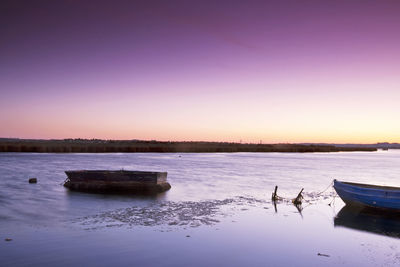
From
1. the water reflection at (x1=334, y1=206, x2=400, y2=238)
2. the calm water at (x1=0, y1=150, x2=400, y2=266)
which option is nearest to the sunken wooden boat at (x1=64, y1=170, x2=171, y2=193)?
the calm water at (x1=0, y1=150, x2=400, y2=266)

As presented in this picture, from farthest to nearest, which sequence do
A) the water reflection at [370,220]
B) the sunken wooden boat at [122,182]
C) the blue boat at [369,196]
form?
the sunken wooden boat at [122,182]
the blue boat at [369,196]
the water reflection at [370,220]

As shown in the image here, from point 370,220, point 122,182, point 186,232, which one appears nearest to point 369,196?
point 370,220

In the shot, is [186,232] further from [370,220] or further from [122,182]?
[122,182]

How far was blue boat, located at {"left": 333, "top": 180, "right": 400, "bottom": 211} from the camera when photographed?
1700cm

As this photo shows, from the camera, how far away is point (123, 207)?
1773 centimetres

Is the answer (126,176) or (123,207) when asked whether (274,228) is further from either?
(126,176)

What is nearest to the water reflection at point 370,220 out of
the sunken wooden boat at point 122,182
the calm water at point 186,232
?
the calm water at point 186,232

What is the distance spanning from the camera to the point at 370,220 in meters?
16.4

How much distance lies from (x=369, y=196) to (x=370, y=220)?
1797 mm

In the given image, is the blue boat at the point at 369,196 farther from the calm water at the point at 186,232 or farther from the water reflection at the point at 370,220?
the calm water at the point at 186,232

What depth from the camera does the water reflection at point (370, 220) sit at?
47.8ft

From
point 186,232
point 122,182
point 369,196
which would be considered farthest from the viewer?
point 122,182

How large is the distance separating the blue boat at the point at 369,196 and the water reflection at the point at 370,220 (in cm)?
35

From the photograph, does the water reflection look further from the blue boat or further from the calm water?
the blue boat
